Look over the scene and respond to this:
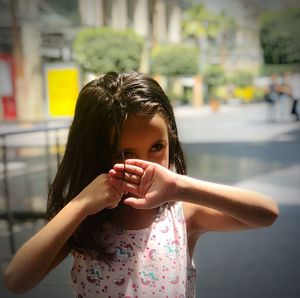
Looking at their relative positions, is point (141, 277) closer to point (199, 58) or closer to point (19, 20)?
point (199, 58)

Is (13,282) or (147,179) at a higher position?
(147,179)

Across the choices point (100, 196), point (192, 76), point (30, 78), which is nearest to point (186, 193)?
point (100, 196)

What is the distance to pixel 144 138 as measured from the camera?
3.10 ft

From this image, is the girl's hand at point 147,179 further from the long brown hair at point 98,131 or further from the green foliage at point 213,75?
the green foliage at point 213,75

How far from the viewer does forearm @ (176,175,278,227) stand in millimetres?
928

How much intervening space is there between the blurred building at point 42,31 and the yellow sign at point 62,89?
14cm

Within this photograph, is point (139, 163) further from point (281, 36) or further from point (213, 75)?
point (213, 75)

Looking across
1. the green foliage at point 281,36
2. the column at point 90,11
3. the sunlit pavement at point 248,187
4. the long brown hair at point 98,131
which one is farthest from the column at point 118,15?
the long brown hair at point 98,131

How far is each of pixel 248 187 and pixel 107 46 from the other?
6.53 feet

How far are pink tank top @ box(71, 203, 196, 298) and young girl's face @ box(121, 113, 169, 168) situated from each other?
0.23 m

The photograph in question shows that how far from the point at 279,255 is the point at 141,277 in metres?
1.99

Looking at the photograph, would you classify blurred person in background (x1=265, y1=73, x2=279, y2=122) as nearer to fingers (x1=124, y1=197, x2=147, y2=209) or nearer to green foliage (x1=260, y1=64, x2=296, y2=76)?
green foliage (x1=260, y1=64, x2=296, y2=76)

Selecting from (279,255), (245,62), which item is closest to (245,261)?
(279,255)

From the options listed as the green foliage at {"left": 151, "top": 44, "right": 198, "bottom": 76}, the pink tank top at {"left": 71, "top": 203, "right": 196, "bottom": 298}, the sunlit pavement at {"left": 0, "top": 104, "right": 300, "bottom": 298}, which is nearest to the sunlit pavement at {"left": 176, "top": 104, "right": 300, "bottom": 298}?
the sunlit pavement at {"left": 0, "top": 104, "right": 300, "bottom": 298}
